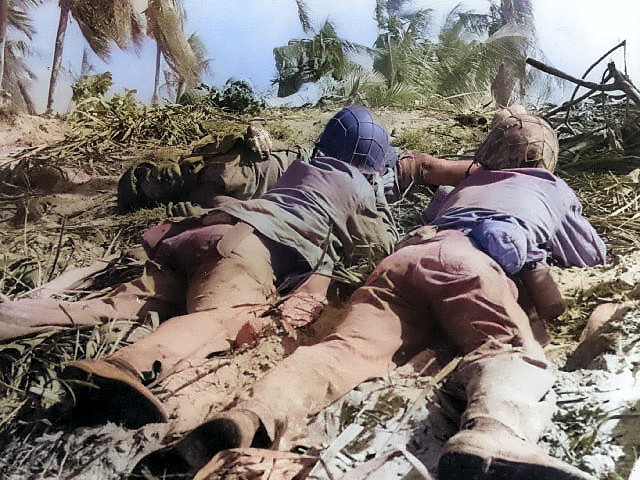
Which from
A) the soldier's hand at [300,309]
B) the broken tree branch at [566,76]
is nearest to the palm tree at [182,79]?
the soldier's hand at [300,309]

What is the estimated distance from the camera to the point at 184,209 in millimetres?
1589

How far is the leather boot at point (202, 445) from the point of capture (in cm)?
109

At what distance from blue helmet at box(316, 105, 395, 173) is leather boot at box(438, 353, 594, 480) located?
577 mm

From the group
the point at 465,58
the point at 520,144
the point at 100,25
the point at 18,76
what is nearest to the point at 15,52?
the point at 18,76

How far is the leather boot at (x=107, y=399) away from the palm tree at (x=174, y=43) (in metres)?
0.80

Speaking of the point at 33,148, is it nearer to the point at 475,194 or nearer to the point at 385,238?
the point at 385,238

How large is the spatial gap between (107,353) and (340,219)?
0.54 metres

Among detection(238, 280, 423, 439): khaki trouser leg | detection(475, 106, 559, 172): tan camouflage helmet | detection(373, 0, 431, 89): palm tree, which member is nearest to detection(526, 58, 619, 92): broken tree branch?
detection(475, 106, 559, 172): tan camouflage helmet

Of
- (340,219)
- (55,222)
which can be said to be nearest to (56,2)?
(55,222)

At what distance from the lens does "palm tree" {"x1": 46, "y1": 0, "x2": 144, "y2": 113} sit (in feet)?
5.64

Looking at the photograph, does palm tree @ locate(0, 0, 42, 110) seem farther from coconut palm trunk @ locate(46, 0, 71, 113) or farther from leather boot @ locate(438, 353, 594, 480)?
leather boot @ locate(438, 353, 594, 480)

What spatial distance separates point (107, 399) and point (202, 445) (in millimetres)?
178

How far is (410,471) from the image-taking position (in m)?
1.11

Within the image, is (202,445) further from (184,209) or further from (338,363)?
(184,209)
